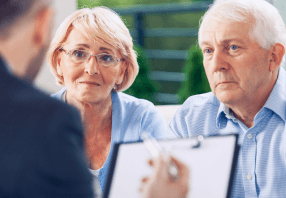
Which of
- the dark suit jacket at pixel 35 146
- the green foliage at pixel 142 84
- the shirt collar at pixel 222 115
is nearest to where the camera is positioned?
the dark suit jacket at pixel 35 146

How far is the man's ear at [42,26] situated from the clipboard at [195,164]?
52 centimetres

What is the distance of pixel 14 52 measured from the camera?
1.96 feet

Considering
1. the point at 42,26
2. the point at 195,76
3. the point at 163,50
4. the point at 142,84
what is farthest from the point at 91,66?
the point at 163,50

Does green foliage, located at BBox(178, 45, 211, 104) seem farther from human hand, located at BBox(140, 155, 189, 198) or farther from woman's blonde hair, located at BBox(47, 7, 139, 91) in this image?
human hand, located at BBox(140, 155, 189, 198)

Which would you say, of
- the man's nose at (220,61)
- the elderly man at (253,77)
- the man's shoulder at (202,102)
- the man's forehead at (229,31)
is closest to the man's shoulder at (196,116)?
the man's shoulder at (202,102)

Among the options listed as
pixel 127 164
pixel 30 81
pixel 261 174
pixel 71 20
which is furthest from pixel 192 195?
pixel 71 20

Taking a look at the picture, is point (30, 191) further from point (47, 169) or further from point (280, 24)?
point (280, 24)

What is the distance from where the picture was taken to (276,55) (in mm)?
1512

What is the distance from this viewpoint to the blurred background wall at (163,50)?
355 centimetres

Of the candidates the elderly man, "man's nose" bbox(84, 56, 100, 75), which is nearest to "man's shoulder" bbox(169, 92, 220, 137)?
the elderly man

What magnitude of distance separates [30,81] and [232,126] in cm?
121

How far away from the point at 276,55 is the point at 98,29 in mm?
833

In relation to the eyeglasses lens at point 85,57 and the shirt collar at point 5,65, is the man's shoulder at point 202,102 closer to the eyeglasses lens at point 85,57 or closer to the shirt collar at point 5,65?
the eyeglasses lens at point 85,57

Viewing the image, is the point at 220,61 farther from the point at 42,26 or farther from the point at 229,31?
the point at 42,26
